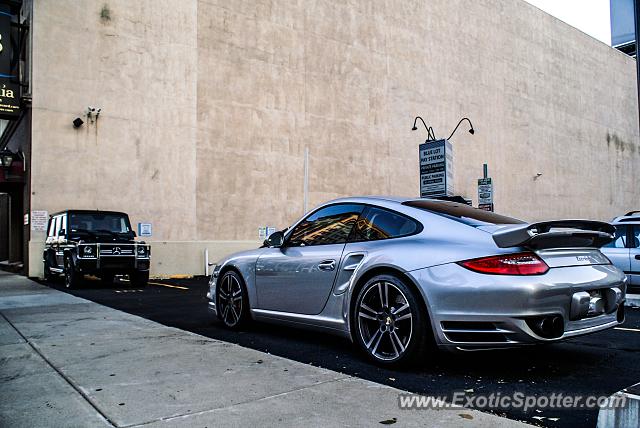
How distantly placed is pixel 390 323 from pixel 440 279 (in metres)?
0.55

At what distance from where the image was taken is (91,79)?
16875 millimetres

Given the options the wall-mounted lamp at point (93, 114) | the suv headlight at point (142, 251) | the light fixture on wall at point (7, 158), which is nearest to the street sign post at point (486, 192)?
the suv headlight at point (142, 251)

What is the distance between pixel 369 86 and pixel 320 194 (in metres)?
5.73

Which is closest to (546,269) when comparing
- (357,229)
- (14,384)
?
(357,229)

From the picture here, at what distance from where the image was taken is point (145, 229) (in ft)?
57.5

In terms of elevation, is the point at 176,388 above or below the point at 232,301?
below

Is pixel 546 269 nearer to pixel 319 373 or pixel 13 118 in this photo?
pixel 319 373

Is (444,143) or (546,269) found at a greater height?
(444,143)

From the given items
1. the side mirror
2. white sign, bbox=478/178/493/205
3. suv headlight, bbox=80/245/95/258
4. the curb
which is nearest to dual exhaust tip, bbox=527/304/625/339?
the curb

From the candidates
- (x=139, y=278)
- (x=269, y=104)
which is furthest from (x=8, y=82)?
(x=269, y=104)

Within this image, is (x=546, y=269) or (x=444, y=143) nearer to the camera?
(x=546, y=269)

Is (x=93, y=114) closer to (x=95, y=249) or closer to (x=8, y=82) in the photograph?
(x=8, y=82)

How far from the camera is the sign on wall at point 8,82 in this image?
16.5m

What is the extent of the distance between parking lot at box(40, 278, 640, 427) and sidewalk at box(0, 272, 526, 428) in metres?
0.27
